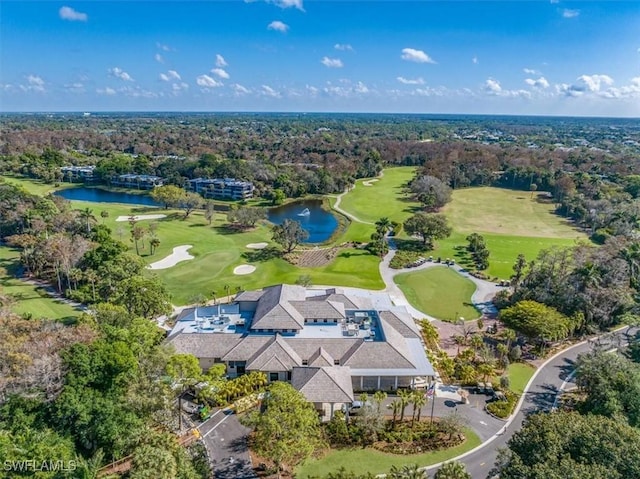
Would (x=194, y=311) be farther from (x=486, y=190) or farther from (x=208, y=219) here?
(x=486, y=190)

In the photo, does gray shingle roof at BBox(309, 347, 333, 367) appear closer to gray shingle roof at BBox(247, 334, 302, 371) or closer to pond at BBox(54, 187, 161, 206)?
gray shingle roof at BBox(247, 334, 302, 371)

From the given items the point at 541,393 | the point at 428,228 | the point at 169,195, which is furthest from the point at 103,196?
the point at 541,393

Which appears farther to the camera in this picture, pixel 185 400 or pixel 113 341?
pixel 185 400

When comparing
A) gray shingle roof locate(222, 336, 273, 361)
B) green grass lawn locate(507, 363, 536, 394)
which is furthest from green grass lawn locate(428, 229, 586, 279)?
gray shingle roof locate(222, 336, 273, 361)

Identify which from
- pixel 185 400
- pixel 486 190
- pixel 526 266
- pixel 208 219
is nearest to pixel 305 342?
pixel 185 400

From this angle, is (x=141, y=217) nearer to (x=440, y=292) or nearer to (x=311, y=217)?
(x=311, y=217)

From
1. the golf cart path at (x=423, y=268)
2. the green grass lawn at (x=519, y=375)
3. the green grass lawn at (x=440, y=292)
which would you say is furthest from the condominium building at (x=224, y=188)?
the green grass lawn at (x=519, y=375)
